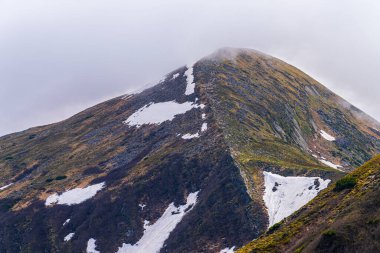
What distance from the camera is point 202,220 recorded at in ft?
246

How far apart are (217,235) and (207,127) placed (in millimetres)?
36869

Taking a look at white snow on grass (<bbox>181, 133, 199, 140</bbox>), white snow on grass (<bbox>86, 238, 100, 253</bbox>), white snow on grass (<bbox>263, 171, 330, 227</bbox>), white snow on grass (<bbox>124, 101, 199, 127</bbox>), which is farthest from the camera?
white snow on grass (<bbox>124, 101, 199, 127</bbox>)

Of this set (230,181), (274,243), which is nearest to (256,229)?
(230,181)

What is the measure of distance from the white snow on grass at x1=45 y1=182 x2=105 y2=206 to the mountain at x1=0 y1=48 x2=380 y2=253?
32cm

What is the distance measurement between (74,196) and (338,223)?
251 ft

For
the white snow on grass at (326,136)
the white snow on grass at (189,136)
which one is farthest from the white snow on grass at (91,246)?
the white snow on grass at (326,136)

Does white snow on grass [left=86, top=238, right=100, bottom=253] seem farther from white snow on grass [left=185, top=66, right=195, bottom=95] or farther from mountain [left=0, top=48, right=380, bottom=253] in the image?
white snow on grass [left=185, top=66, right=195, bottom=95]

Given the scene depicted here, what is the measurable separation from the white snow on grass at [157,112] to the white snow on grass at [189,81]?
5.90m

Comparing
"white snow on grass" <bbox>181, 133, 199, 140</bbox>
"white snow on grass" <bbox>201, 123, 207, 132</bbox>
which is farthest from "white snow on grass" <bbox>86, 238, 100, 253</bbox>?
"white snow on grass" <bbox>201, 123, 207, 132</bbox>

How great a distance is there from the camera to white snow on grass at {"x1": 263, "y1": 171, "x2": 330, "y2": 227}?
67625mm

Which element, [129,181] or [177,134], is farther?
[177,134]

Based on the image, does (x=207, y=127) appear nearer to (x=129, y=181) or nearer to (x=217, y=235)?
(x=129, y=181)

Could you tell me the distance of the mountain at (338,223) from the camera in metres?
31.3

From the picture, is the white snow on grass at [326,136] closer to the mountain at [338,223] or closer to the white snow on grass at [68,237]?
the white snow on grass at [68,237]
